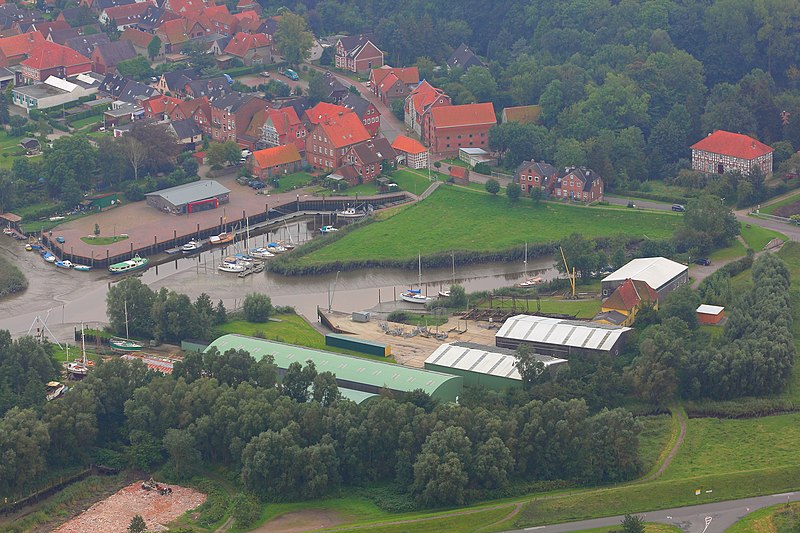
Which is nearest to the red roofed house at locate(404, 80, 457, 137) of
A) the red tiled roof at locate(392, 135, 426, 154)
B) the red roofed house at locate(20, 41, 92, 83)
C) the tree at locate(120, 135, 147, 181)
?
the red tiled roof at locate(392, 135, 426, 154)

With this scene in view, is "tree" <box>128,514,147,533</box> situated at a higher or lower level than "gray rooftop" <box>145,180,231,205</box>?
lower

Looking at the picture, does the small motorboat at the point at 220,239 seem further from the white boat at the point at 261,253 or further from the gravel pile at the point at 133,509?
the gravel pile at the point at 133,509

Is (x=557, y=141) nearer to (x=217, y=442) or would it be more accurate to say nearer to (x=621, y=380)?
(x=621, y=380)

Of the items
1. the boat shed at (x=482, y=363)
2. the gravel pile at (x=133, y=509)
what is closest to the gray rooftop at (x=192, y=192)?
the boat shed at (x=482, y=363)

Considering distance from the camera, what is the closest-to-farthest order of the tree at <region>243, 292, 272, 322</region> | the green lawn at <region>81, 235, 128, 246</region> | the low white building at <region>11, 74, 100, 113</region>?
the tree at <region>243, 292, 272, 322</region> < the green lawn at <region>81, 235, 128, 246</region> < the low white building at <region>11, 74, 100, 113</region>

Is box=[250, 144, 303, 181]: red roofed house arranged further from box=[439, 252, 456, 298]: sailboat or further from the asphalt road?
the asphalt road

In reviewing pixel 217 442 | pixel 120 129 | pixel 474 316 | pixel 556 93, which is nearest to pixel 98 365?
pixel 217 442

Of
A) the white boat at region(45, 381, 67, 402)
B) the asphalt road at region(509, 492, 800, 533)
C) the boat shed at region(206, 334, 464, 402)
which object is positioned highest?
the boat shed at region(206, 334, 464, 402)

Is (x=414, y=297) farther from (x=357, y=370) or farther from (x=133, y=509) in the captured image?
(x=133, y=509)
